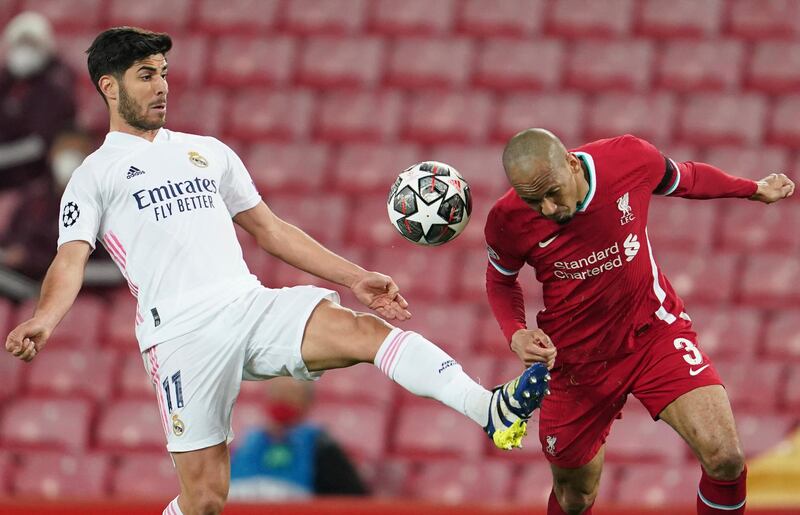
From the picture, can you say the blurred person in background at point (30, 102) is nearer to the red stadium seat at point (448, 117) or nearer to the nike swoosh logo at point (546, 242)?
Result: the red stadium seat at point (448, 117)

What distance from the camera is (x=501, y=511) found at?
5.80 metres

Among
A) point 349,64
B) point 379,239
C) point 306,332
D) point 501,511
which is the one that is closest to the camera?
point 306,332

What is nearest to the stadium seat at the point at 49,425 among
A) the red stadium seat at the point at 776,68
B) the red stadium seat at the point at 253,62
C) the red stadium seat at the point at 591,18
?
the red stadium seat at the point at 253,62

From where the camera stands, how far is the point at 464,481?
672cm

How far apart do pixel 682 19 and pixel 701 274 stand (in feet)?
6.16

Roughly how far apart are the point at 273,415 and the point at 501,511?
1.24 m

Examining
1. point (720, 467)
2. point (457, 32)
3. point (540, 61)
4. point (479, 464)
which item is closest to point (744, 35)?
point (540, 61)

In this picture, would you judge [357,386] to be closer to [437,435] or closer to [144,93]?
[437,435]

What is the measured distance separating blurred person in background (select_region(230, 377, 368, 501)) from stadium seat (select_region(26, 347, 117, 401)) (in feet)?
5.65

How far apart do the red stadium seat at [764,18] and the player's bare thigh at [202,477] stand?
5372mm

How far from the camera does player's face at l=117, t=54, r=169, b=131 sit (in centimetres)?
420

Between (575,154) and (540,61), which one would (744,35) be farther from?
(575,154)

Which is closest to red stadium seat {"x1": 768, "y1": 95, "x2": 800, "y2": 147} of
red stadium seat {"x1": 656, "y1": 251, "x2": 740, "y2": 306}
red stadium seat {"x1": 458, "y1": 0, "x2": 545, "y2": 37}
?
red stadium seat {"x1": 656, "y1": 251, "x2": 740, "y2": 306}

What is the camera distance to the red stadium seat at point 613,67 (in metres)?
8.21
